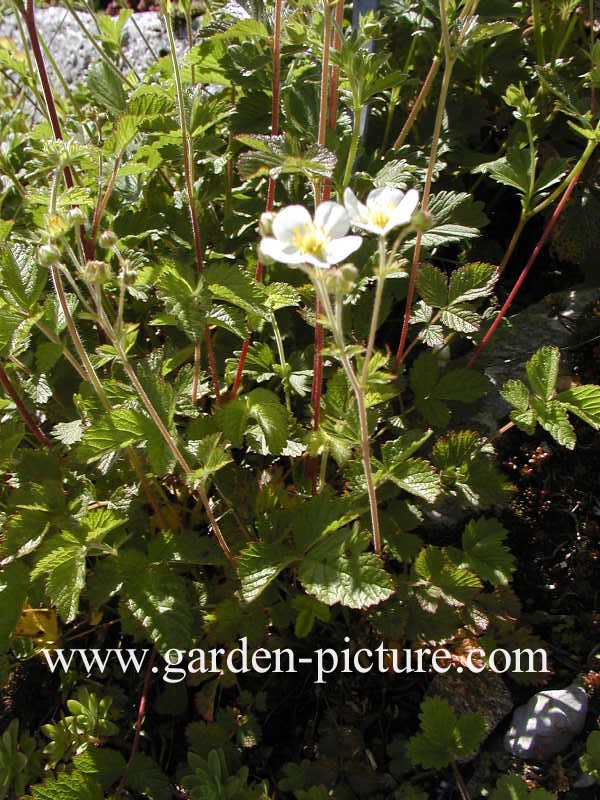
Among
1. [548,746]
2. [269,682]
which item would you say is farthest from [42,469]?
[548,746]

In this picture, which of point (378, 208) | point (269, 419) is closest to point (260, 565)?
point (269, 419)

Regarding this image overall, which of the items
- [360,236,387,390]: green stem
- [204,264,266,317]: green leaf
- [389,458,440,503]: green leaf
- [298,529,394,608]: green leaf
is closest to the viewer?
[360,236,387,390]: green stem

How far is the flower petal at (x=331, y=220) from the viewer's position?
1258mm

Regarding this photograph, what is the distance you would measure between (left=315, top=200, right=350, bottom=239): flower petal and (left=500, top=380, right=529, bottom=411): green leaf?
72cm

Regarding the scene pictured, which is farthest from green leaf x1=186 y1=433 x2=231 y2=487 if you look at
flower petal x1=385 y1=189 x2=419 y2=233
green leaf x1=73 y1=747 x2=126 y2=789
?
green leaf x1=73 y1=747 x2=126 y2=789

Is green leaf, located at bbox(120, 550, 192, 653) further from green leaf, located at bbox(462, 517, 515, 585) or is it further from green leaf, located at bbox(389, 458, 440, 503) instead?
green leaf, located at bbox(462, 517, 515, 585)

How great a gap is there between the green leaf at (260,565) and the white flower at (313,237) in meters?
0.68

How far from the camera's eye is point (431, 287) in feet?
6.21

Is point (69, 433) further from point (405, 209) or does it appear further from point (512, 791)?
point (512, 791)

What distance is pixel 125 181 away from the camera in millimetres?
2291

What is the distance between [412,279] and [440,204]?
0.25m

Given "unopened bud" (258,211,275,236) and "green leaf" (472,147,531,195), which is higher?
"green leaf" (472,147,531,195)

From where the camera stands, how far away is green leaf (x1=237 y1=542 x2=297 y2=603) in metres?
1.50

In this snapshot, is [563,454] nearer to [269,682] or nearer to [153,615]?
[269,682]
